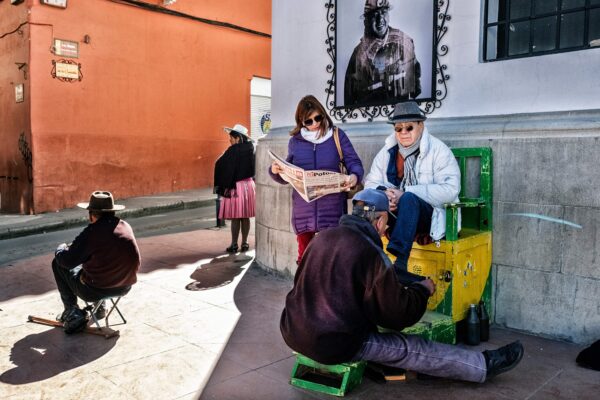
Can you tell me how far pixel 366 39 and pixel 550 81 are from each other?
6.45 ft

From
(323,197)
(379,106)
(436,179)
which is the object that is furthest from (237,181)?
(436,179)

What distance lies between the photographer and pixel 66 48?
1204cm

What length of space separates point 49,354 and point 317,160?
260cm

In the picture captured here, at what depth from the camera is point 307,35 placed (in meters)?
6.30

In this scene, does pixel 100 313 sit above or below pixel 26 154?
below

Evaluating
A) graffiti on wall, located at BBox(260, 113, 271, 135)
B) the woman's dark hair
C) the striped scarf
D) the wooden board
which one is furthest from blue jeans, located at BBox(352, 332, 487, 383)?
graffiti on wall, located at BBox(260, 113, 271, 135)

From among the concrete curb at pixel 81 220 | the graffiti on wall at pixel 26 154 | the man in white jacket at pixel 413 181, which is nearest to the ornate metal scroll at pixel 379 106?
the man in white jacket at pixel 413 181

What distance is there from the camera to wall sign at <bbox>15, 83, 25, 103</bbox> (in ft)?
39.3

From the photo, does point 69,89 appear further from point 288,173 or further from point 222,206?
point 288,173

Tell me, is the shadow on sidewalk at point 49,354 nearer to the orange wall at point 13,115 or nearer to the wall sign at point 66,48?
the orange wall at point 13,115

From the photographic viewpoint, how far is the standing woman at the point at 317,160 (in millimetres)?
4768

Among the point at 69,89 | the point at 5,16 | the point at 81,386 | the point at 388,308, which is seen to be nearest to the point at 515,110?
the point at 388,308

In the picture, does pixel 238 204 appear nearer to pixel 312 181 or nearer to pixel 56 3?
pixel 312 181

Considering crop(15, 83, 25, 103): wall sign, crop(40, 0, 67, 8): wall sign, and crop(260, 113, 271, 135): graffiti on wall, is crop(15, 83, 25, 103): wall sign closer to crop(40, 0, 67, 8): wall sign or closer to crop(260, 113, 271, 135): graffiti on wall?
crop(40, 0, 67, 8): wall sign
